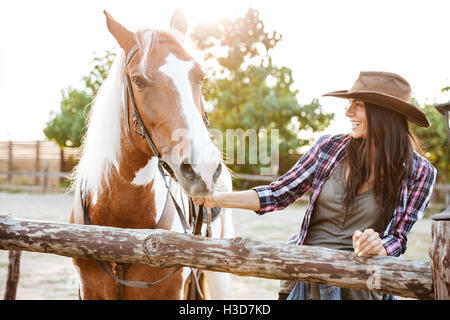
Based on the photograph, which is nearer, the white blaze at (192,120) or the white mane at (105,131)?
the white blaze at (192,120)

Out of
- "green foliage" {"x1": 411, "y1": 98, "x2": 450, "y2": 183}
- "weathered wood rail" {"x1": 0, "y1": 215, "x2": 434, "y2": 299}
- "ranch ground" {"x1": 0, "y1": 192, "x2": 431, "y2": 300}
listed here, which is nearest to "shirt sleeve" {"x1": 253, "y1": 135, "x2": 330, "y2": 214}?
"weathered wood rail" {"x1": 0, "y1": 215, "x2": 434, "y2": 299}

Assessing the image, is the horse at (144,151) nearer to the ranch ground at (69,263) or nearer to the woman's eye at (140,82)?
the woman's eye at (140,82)

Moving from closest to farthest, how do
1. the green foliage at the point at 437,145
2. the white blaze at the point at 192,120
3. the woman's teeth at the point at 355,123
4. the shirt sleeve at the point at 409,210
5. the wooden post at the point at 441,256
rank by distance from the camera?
the wooden post at the point at 441,256
the white blaze at the point at 192,120
the shirt sleeve at the point at 409,210
the woman's teeth at the point at 355,123
the green foliage at the point at 437,145

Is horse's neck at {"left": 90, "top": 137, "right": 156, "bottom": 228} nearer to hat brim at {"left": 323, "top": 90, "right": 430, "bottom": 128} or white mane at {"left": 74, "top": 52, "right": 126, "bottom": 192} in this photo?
white mane at {"left": 74, "top": 52, "right": 126, "bottom": 192}

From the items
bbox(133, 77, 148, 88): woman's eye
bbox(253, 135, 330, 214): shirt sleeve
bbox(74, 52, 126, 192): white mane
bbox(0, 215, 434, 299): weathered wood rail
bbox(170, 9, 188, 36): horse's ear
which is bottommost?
bbox(0, 215, 434, 299): weathered wood rail

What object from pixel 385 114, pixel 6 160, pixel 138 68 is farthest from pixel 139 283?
pixel 6 160

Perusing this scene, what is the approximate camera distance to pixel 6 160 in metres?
19.4

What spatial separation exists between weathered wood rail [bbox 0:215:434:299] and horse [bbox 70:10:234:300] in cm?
27

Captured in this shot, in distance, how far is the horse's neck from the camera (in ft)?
6.90

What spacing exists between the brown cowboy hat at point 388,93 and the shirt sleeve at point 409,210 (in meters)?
0.28

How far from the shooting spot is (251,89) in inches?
639

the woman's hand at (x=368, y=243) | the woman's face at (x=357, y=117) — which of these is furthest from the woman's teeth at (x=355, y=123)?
the woman's hand at (x=368, y=243)

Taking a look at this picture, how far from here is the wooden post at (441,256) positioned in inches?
53.8

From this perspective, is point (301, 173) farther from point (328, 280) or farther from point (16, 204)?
point (16, 204)
